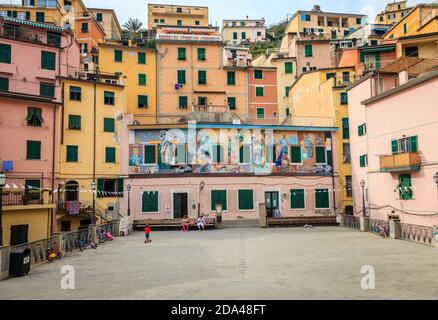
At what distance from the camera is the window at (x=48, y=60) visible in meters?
35.9

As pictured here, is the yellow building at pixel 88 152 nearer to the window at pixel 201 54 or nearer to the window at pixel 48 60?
the window at pixel 48 60

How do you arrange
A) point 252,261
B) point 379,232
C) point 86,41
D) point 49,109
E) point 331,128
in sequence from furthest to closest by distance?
point 86,41 < point 331,128 < point 49,109 < point 379,232 < point 252,261

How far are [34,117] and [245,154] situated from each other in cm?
1854

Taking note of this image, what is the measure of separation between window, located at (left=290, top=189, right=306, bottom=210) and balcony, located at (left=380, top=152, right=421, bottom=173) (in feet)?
29.7

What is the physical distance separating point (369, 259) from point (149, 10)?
75.6 m

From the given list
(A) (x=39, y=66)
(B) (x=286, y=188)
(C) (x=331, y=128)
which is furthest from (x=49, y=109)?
(C) (x=331, y=128)

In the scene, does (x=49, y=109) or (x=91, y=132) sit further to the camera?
(x=91, y=132)

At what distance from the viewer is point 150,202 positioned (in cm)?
3412

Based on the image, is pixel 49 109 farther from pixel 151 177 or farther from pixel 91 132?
pixel 151 177

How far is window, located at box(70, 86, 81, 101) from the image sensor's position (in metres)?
34.2

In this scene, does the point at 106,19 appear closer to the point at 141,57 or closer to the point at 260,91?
the point at 141,57

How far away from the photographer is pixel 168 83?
45.0m

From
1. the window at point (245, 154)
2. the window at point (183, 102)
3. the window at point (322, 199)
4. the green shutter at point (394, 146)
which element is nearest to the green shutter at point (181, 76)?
the window at point (183, 102)

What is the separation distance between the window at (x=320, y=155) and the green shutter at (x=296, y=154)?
71.3 inches
